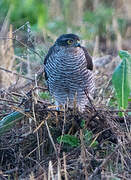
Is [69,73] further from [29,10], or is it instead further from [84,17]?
[84,17]

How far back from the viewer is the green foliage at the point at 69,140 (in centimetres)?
421

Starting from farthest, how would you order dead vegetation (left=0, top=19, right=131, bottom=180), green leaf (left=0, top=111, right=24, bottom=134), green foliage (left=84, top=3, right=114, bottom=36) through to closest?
green foliage (left=84, top=3, right=114, bottom=36) → green leaf (left=0, top=111, right=24, bottom=134) → dead vegetation (left=0, top=19, right=131, bottom=180)

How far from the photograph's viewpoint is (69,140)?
4.23 meters

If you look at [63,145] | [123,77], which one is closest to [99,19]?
[123,77]

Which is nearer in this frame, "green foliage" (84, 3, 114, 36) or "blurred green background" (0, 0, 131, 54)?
"blurred green background" (0, 0, 131, 54)

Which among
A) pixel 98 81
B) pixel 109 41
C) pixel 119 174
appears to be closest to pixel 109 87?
pixel 98 81

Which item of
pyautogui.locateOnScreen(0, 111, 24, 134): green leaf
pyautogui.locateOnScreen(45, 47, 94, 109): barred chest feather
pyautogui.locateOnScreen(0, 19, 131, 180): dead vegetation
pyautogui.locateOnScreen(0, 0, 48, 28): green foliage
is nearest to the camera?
pyautogui.locateOnScreen(0, 19, 131, 180): dead vegetation

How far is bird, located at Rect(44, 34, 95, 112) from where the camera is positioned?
4.85 m

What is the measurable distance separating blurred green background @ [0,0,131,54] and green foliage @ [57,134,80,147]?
187 inches

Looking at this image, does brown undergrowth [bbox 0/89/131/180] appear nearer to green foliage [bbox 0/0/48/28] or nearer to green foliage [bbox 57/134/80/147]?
green foliage [bbox 57/134/80/147]

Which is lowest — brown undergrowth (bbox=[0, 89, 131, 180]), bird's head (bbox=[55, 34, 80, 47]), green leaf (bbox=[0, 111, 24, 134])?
brown undergrowth (bbox=[0, 89, 131, 180])

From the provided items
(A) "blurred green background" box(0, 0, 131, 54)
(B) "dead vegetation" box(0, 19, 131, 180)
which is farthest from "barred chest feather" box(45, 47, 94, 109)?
(A) "blurred green background" box(0, 0, 131, 54)

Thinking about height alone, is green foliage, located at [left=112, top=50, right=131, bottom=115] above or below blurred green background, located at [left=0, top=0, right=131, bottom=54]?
below

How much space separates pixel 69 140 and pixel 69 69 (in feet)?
3.02
